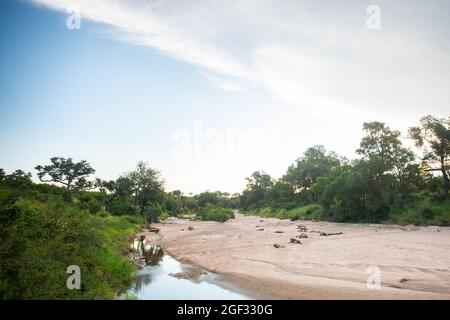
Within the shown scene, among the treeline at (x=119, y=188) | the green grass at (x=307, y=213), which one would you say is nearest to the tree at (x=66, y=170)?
the treeline at (x=119, y=188)

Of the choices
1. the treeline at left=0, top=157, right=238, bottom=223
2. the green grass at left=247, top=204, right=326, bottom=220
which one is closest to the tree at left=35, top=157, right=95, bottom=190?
the treeline at left=0, top=157, right=238, bottom=223

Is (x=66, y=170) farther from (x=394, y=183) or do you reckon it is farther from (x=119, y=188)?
(x=394, y=183)

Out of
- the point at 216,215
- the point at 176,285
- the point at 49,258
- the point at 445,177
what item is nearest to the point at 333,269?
the point at 176,285

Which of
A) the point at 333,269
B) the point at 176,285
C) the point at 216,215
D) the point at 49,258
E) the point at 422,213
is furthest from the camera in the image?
the point at 216,215

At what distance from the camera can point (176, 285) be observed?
14.9 metres

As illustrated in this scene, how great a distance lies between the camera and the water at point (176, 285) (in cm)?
1291

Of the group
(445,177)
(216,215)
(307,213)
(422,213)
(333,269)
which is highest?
(445,177)

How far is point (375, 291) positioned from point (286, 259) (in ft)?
25.7

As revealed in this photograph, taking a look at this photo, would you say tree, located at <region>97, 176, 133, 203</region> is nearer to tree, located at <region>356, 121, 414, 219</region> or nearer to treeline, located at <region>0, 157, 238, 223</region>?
treeline, located at <region>0, 157, 238, 223</region>

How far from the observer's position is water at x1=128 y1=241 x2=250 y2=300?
1291 centimetres

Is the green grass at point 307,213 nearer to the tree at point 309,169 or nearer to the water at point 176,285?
the tree at point 309,169

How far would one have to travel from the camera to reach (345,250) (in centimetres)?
2178

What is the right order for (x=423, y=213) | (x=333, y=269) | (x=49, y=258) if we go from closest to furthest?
(x=49, y=258) → (x=333, y=269) → (x=423, y=213)

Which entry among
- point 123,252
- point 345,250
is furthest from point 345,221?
point 123,252
